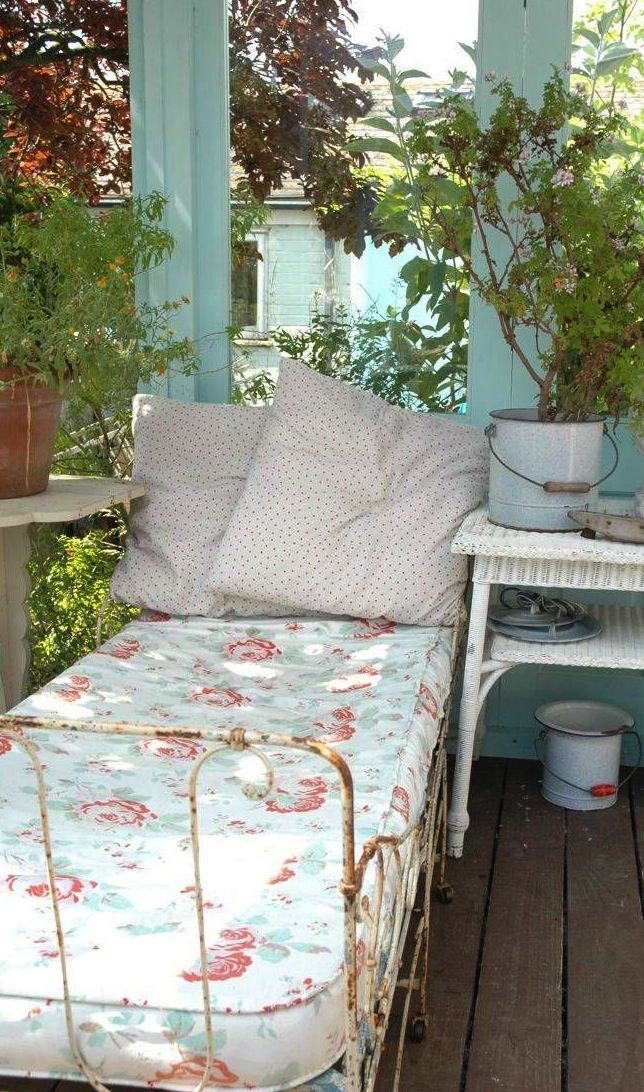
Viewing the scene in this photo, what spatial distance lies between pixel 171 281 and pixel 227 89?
530 mm

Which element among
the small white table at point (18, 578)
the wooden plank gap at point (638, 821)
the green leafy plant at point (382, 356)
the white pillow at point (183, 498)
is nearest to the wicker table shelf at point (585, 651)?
the wooden plank gap at point (638, 821)

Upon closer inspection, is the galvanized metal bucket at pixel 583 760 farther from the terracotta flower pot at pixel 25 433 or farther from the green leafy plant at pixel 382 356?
the terracotta flower pot at pixel 25 433

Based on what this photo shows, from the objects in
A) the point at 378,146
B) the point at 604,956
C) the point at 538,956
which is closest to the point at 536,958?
the point at 538,956

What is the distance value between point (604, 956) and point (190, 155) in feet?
7.31

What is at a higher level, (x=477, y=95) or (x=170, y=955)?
(x=477, y=95)

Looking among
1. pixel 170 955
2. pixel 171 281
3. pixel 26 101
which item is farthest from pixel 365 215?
pixel 170 955

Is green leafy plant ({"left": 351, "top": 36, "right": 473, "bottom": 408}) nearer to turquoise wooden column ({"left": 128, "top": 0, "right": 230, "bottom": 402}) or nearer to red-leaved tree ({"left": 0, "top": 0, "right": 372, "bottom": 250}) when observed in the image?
red-leaved tree ({"left": 0, "top": 0, "right": 372, "bottom": 250})

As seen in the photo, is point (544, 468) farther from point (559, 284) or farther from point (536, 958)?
point (536, 958)

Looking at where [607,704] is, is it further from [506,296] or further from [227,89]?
[227,89]

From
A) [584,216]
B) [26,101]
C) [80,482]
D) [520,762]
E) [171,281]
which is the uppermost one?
[26,101]

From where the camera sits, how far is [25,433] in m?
2.60

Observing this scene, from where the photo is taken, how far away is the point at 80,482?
9.60 ft

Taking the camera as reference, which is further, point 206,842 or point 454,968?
point 454,968

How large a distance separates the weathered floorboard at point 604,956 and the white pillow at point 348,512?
63 cm
